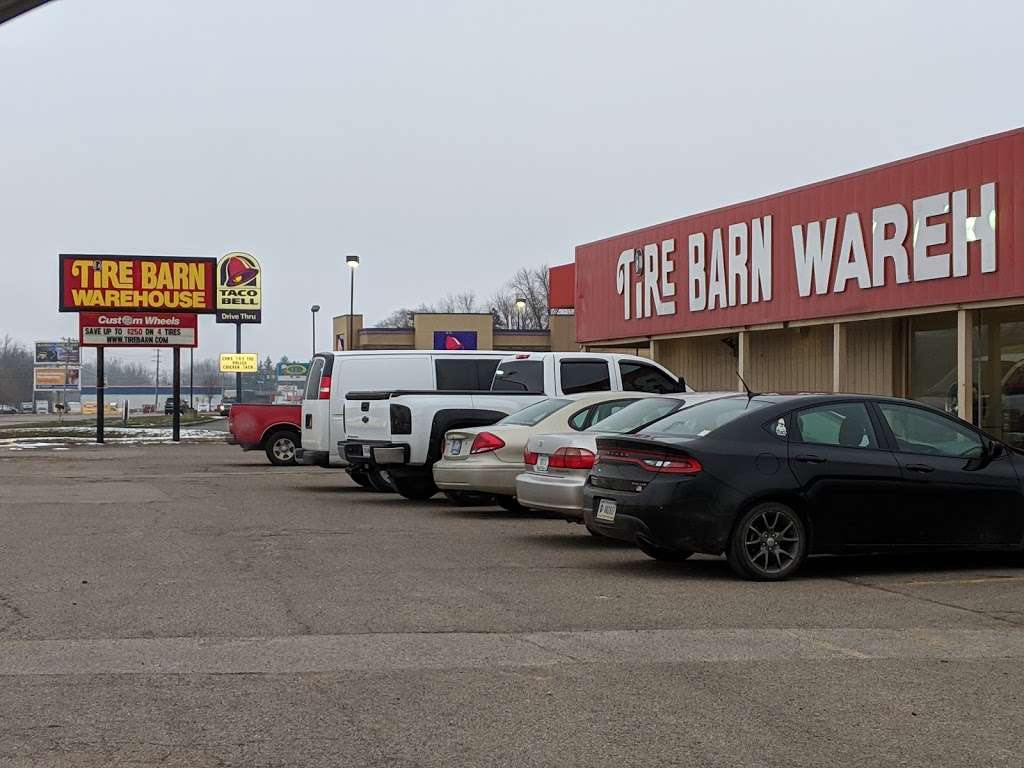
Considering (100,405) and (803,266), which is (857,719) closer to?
(803,266)

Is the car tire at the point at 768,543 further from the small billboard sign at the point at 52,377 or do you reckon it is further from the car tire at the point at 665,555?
the small billboard sign at the point at 52,377

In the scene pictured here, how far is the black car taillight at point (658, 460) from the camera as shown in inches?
396

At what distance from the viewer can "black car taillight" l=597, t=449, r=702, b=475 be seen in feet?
33.0

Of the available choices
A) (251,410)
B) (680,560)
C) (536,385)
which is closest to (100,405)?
(251,410)

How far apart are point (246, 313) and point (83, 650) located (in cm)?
5506

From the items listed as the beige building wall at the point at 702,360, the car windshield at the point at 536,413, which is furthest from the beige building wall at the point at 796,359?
the car windshield at the point at 536,413

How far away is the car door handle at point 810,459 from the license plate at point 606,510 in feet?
5.16

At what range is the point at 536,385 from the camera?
18.2 meters

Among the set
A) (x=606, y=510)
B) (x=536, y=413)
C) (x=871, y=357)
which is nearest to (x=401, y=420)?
(x=536, y=413)

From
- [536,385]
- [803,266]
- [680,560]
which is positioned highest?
[803,266]

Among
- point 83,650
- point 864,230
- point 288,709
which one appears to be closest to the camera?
point 288,709

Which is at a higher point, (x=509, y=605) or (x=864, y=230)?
(x=864, y=230)

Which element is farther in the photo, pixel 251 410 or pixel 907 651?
pixel 251 410

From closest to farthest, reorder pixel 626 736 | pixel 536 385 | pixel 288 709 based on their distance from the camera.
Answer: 1. pixel 626 736
2. pixel 288 709
3. pixel 536 385
